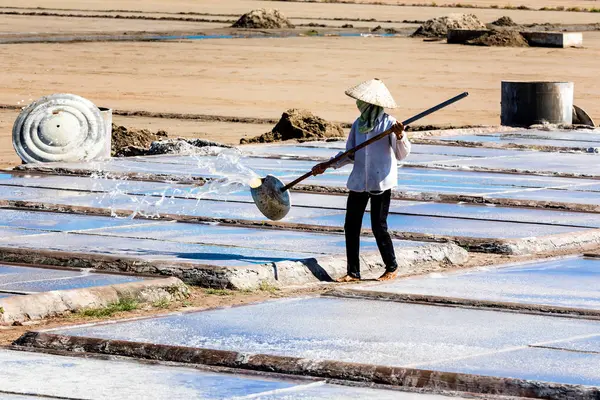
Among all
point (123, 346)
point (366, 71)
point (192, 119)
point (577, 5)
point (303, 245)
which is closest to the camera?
point (123, 346)

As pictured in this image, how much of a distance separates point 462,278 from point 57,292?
2708 mm

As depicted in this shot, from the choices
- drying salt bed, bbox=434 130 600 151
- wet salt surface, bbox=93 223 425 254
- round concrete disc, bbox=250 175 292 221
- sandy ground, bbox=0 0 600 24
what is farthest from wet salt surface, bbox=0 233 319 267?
sandy ground, bbox=0 0 600 24

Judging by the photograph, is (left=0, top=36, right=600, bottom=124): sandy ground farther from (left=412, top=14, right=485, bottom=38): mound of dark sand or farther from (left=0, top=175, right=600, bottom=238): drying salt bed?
(left=0, top=175, right=600, bottom=238): drying salt bed

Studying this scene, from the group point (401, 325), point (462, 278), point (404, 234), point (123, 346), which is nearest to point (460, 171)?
point (404, 234)

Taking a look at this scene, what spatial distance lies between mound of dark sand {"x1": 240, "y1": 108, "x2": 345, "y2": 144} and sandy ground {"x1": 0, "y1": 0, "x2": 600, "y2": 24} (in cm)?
3576

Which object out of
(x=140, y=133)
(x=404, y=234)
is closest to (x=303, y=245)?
(x=404, y=234)

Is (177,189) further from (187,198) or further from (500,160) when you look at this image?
(500,160)

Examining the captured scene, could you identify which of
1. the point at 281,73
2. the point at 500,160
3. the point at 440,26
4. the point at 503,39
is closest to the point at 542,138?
the point at 500,160

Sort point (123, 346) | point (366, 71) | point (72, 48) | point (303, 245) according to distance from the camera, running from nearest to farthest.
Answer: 1. point (123, 346)
2. point (303, 245)
3. point (366, 71)
4. point (72, 48)

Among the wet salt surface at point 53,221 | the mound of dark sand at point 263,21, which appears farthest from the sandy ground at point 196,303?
the mound of dark sand at point 263,21

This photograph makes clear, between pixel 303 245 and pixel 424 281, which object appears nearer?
pixel 424 281

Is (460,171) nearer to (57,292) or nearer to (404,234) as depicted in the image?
(404,234)

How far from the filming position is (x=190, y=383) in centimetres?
721

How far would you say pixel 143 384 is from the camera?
7.16 m
